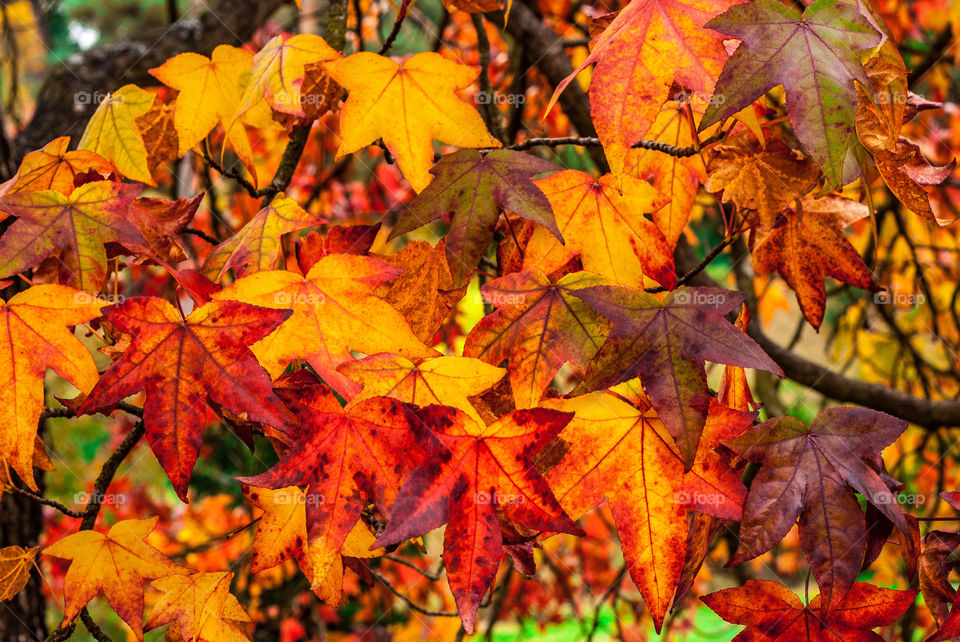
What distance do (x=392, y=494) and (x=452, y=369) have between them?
142mm

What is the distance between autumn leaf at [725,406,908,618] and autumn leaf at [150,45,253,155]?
0.84 m

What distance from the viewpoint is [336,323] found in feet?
2.67

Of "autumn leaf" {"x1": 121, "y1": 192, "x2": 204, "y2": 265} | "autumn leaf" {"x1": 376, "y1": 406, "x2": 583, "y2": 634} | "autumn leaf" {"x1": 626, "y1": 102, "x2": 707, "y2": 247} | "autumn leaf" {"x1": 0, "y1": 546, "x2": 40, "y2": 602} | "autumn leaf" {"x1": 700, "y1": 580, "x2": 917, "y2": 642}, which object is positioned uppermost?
"autumn leaf" {"x1": 121, "y1": 192, "x2": 204, "y2": 265}

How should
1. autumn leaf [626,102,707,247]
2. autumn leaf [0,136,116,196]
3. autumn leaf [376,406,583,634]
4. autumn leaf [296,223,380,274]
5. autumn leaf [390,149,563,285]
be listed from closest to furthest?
autumn leaf [376,406,583,634] → autumn leaf [390,149,563,285] → autumn leaf [296,223,380,274] → autumn leaf [0,136,116,196] → autumn leaf [626,102,707,247]

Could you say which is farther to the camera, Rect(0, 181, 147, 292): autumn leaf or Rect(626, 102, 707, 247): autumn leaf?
Rect(626, 102, 707, 247): autumn leaf

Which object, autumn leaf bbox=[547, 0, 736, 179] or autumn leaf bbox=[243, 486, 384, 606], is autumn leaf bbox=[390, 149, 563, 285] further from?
autumn leaf bbox=[243, 486, 384, 606]

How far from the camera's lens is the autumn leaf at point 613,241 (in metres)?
0.93

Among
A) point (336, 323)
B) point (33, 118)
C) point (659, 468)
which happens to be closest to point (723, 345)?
point (659, 468)

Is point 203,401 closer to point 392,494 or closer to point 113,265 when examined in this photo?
point 392,494

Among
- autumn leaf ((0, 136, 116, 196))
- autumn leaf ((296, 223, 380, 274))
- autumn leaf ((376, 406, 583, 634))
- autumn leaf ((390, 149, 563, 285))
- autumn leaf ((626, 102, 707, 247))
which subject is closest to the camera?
autumn leaf ((376, 406, 583, 634))

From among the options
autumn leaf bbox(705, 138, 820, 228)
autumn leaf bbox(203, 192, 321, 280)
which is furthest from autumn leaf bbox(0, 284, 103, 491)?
autumn leaf bbox(705, 138, 820, 228)

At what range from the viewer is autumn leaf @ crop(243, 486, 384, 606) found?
94 cm

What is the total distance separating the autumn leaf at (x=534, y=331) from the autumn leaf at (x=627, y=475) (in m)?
0.04

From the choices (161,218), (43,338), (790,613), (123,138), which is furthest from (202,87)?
(790,613)
